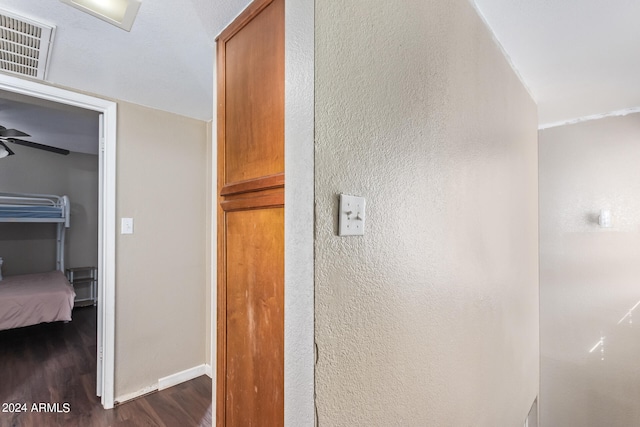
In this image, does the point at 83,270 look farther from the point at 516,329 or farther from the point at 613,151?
the point at 613,151

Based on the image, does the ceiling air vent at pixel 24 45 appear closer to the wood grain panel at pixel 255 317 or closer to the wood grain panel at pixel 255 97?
the wood grain panel at pixel 255 97

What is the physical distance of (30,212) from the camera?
3.76m

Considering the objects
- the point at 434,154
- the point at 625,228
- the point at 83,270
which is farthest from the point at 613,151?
the point at 83,270

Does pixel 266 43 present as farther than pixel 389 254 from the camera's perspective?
Yes

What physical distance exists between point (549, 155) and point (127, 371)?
368cm

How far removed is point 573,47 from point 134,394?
342cm

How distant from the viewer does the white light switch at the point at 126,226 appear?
221 cm

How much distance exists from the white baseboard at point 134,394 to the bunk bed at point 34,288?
64.0 inches

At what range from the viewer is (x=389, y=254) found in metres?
0.87

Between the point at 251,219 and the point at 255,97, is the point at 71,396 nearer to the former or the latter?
the point at 251,219

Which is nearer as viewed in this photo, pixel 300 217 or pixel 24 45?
pixel 300 217

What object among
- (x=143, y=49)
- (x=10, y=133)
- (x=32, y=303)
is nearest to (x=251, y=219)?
(x=143, y=49)

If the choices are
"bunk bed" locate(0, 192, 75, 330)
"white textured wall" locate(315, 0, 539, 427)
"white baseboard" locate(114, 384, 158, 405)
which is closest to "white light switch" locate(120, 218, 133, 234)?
"white baseboard" locate(114, 384, 158, 405)

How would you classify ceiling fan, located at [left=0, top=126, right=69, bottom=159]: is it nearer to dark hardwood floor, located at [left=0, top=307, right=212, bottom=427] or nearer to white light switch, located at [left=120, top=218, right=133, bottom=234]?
white light switch, located at [left=120, top=218, right=133, bottom=234]
